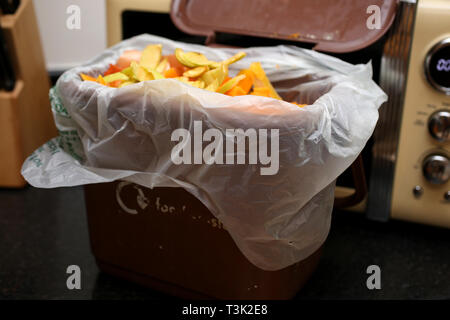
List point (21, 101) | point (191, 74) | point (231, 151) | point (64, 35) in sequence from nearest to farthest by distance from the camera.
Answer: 1. point (231, 151)
2. point (191, 74)
3. point (21, 101)
4. point (64, 35)

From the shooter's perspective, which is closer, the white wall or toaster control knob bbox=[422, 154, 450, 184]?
toaster control knob bbox=[422, 154, 450, 184]

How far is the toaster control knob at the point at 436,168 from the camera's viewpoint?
0.54 m

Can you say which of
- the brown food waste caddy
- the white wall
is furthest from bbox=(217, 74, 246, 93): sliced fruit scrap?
the white wall

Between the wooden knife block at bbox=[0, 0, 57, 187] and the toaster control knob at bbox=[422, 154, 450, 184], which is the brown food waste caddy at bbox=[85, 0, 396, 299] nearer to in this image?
the toaster control knob at bbox=[422, 154, 450, 184]

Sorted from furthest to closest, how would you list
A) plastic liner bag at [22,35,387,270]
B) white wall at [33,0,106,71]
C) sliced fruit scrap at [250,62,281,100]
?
white wall at [33,0,106,71]
sliced fruit scrap at [250,62,281,100]
plastic liner bag at [22,35,387,270]

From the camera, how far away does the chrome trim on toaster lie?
1.76 feet

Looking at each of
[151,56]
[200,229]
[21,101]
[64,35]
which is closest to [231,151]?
[200,229]

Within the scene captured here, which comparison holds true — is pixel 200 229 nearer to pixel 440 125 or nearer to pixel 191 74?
pixel 191 74

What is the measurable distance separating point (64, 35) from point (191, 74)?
1.82ft

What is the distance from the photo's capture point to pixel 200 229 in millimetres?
456

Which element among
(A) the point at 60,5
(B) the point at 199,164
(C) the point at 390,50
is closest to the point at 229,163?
(B) the point at 199,164

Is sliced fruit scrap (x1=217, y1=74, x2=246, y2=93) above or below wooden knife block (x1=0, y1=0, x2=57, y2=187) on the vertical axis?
above

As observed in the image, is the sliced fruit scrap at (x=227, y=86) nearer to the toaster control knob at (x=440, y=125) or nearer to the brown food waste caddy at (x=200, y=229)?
the brown food waste caddy at (x=200, y=229)
